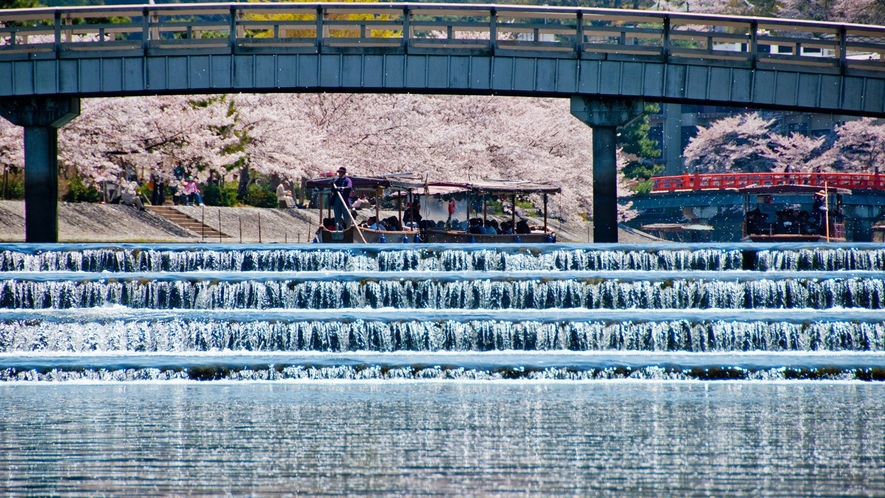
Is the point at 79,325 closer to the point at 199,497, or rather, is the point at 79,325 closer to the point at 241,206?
the point at 199,497

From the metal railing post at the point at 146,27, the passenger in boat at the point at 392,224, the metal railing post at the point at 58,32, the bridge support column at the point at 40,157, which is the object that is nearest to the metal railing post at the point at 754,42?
the passenger in boat at the point at 392,224

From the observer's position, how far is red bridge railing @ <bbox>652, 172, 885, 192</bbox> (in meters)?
74.2

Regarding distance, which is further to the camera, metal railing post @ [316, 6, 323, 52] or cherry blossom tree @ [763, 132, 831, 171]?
cherry blossom tree @ [763, 132, 831, 171]

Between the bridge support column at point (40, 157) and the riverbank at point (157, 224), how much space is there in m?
4.75

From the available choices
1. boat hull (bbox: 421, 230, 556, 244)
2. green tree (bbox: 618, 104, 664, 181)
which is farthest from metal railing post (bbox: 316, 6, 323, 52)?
green tree (bbox: 618, 104, 664, 181)

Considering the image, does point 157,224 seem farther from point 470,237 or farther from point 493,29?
point 493,29

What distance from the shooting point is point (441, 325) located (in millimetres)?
22656

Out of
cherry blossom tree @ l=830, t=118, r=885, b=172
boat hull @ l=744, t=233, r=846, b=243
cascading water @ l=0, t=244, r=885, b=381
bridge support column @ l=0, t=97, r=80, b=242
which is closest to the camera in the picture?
cascading water @ l=0, t=244, r=885, b=381

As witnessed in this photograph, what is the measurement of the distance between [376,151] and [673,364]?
40.7 m

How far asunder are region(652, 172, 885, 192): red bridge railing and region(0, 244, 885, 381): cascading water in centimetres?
4702

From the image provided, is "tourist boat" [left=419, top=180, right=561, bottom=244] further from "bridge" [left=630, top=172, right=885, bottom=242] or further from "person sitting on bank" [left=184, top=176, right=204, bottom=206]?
"bridge" [left=630, top=172, right=885, bottom=242]

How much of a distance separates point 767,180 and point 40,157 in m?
52.6

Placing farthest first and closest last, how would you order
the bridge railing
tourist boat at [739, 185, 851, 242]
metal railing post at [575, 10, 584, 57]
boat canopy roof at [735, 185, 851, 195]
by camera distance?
boat canopy roof at [735, 185, 851, 195]
tourist boat at [739, 185, 851, 242]
metal railing post at [575, 10, 584, 57]
the bridge railing

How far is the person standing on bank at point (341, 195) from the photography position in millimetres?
37312
